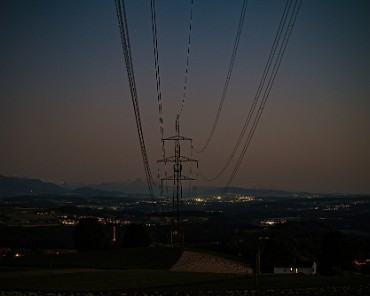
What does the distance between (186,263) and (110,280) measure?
22787 millimetres

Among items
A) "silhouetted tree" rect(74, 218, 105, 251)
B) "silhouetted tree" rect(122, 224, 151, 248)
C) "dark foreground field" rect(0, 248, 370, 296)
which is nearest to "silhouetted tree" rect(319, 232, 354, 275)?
"dark foreground field" rect(0, 248, 370, 296)

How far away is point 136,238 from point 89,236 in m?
8.03

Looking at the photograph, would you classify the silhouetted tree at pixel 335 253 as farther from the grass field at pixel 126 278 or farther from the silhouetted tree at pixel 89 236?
the silhouetted tree at pixel 89 236

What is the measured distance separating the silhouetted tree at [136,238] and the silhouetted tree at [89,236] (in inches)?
170

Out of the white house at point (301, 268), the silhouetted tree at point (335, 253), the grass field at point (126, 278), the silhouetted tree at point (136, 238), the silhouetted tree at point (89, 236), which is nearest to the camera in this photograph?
the grass field at point (126, 278)

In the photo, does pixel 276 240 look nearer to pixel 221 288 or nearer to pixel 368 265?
pixel 368 265

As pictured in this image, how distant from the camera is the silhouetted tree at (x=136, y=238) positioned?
324ft

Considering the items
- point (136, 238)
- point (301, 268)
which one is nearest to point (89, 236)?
point (136, 238)

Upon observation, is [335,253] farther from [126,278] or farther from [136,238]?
[126,278]

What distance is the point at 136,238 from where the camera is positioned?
99.6 meters

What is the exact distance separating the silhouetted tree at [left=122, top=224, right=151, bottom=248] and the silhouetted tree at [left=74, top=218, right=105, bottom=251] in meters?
4.31

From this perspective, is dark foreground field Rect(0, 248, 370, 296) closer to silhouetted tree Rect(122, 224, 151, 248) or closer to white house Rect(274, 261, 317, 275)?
white house Rect(274, 261, 317, 275)

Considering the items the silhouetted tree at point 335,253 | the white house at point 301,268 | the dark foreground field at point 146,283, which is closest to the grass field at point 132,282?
the dark foreground field at point 146,283

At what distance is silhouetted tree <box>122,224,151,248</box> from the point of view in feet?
324
